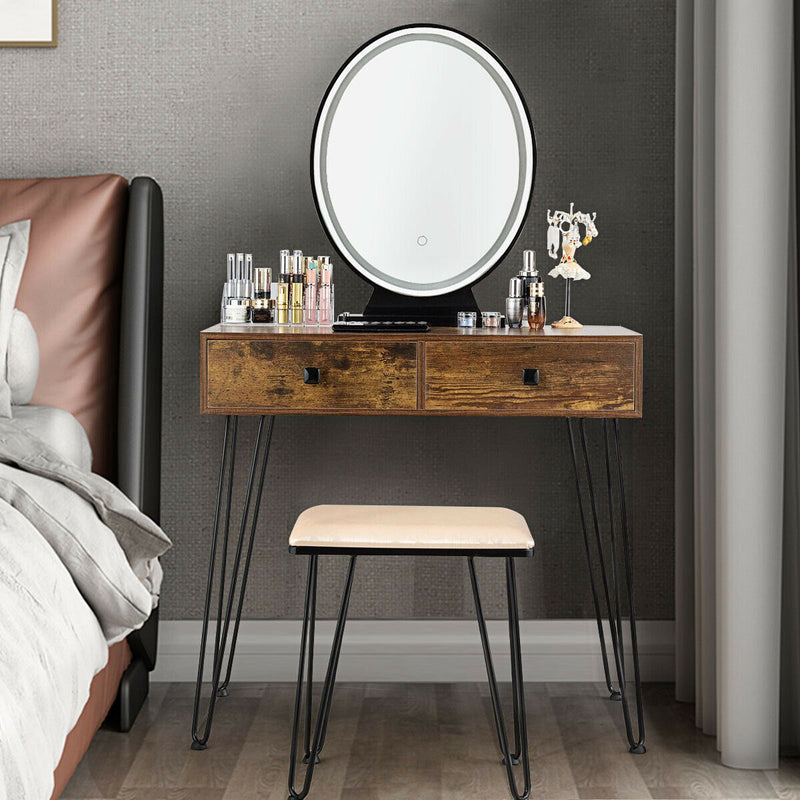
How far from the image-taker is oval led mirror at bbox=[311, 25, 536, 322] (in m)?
2.13

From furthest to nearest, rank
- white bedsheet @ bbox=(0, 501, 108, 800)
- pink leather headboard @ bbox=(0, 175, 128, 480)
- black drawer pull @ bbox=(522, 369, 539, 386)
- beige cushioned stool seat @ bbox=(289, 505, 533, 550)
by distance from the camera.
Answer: pink leather headboard @ bbox=(0, 175, 128, 480) < black drawer pull @ bbox=(522, 369, 539, 386) < beige cushioned stool seat @ bbox=(289, 505, 533, 550) < white bedsheet @ bbox=(0, 501, 108, 800)

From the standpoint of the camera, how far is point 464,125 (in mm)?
2145

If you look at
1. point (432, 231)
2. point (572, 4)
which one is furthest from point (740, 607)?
point (572, 4)

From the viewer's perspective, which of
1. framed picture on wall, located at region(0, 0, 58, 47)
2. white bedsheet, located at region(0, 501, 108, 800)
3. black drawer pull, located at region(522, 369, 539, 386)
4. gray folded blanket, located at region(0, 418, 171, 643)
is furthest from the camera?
framed picture on wall, located at region(0, 0, 58, 47)

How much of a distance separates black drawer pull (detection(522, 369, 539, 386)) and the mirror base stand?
267mm

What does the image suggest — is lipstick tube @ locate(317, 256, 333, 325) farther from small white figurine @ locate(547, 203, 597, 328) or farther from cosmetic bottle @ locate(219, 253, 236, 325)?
small white figurine @ locate(547, 203, 597, 328)

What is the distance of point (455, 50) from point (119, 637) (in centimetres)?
140

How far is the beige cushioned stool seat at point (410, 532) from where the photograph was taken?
176cm

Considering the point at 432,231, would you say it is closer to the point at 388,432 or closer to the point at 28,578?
the point at 388,432

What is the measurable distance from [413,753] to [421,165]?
1264 millimetres

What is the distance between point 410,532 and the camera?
1784 millimetres

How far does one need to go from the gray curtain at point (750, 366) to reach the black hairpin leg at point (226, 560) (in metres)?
0.99

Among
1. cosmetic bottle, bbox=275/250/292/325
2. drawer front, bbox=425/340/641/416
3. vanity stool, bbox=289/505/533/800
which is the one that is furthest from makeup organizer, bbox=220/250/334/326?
vanity stool, bbox=289/505/533/800

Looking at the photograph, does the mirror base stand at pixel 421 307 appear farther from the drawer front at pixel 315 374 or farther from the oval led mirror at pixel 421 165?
the drawer front at pixel 315 374
